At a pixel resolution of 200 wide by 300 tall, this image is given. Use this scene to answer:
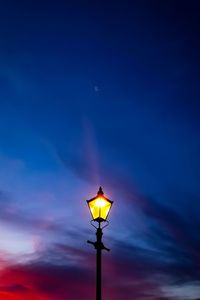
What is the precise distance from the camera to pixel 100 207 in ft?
44.2

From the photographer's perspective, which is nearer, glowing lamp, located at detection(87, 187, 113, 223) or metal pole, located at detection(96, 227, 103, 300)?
metal pole, located at detection(96, 227, 103, 300)

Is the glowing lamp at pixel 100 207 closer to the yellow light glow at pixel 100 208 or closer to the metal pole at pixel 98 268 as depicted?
the yellow light glow at pixel 100 208

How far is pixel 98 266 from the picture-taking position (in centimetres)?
1280

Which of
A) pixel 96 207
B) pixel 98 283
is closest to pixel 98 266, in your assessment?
pixel 98 283

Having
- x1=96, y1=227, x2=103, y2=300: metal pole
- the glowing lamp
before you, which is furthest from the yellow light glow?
x1=96, y1=227, x2=103, y2=300: metal pole

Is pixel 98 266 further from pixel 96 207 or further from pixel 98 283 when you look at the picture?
pixel 96 207

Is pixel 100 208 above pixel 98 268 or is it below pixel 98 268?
above

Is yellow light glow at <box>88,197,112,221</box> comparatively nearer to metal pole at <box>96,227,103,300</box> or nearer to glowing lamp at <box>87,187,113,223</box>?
glowing lamp at <box>87,187,113,223</box>

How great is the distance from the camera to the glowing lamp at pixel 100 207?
44.0ft

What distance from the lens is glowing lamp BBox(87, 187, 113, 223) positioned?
1340cm

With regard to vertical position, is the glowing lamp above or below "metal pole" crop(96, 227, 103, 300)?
above

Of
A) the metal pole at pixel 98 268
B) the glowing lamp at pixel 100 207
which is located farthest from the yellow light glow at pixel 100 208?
the metal pole at pixel 98 268

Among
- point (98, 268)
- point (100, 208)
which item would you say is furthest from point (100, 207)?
point (98, 268)

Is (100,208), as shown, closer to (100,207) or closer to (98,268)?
(100,207)
